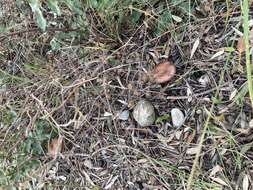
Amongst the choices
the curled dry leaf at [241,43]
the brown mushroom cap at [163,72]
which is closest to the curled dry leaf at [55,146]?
the brown mushroom cap at [163,72]

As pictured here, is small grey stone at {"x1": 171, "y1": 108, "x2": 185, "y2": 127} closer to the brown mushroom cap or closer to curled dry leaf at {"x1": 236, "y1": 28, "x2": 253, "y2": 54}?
the brown mushroom cap

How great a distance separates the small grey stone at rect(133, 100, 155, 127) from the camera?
143cm

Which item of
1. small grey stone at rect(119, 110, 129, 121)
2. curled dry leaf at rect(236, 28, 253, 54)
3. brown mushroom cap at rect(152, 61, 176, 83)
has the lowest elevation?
small grey stone at rect(119, 110, 129, 121)

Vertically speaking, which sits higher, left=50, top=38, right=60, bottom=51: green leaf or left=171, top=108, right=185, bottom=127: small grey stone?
left=50, top=38, right=60, bottom=51: green leaf

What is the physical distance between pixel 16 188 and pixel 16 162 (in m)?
0.10

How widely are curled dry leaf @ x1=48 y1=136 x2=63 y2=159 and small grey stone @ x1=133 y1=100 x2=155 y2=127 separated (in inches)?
11.5

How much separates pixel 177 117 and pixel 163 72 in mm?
148

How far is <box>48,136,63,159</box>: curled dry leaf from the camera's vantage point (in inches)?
61.9

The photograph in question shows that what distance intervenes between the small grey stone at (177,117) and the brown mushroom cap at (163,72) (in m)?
0.10

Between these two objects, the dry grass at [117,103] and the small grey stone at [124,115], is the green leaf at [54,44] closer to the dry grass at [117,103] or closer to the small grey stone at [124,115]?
the dry grass at [117,103]

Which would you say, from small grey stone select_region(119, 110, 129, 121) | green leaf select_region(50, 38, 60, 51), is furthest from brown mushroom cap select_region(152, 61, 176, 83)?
green leaf select_region(50, 38, 60, 51)

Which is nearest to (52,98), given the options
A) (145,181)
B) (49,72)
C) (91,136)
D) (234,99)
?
(49,72)

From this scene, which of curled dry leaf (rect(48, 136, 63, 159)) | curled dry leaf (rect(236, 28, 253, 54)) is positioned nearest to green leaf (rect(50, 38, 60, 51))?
curled dry leaf (rect(48, 136, 63, 159))

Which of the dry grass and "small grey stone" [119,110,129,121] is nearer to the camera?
the dry grass
